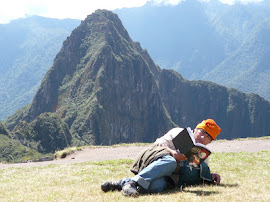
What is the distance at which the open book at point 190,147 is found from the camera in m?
5.95

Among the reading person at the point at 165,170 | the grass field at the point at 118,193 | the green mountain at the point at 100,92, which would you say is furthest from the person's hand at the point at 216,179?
the green mountain at the point at 100,92

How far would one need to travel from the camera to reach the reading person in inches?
235

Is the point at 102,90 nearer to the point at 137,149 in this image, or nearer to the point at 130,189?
the point at 137,149

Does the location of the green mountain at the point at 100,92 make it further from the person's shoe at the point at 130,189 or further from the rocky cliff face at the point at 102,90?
the person's shoe at the point at 130,189

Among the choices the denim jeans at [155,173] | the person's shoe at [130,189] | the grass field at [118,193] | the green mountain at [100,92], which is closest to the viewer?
the grass field at [118,193]

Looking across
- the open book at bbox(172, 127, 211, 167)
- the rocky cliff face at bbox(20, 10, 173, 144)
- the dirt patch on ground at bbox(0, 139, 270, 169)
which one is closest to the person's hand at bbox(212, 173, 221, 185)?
the open book at bbox(172, 127, 211, 167)

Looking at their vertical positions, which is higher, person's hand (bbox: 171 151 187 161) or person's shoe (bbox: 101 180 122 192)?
person's hand (bbox: 171 151 187 161)

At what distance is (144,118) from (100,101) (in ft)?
134

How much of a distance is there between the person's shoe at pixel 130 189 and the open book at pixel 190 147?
3.42ft

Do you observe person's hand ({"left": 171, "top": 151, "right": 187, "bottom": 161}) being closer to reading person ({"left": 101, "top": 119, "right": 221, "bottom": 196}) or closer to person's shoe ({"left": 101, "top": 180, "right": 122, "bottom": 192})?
reading person ({"left": 101, "top": 119, "right": 221, "bottom": 196})

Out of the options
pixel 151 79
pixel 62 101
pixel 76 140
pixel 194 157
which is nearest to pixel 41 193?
pixel 194 157

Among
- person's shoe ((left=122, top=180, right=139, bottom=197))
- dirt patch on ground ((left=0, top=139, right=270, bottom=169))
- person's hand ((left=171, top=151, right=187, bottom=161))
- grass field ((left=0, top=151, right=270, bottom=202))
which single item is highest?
person's hand ((left=171, top=151, right=187, bottom=161))

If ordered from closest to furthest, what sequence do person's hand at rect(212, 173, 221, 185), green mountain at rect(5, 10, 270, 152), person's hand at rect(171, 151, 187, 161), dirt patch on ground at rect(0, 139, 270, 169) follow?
1. person's hand at rect(171, 151, 187, 161)
2. person's hand at rect(212, 173, 221, 185)
3. dirt patch on ground at rect(0, 139, 270, 169)
4. green mountain at rect(5, 10, 270, 152)

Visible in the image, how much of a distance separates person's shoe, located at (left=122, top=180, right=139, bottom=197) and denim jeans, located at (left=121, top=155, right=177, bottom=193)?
10 centimetres
